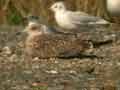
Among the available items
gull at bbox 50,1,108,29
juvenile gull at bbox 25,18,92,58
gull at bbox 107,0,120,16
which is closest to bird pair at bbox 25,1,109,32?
gull at bbox 50,1,108,29

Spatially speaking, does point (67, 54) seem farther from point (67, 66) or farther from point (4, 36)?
point (4, 36)

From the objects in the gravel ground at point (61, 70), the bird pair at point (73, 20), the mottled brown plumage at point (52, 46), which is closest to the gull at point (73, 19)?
the bird pair at point (73, 20)

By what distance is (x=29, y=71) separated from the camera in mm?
8781

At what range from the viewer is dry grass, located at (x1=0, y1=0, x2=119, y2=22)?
44.5 feet

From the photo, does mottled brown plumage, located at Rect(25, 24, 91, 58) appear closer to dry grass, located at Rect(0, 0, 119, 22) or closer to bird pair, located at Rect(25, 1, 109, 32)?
bird pair, located at Rect(25, 1, 109, 32)

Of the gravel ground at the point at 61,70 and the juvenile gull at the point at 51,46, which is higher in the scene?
the juvenile gull at the point at 51,46

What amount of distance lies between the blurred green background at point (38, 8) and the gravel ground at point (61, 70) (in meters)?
2.61

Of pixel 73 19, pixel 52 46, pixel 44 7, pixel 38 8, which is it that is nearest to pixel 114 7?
pixel 73 19

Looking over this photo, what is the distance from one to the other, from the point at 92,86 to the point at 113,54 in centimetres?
208

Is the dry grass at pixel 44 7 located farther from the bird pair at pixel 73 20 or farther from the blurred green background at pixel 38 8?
the bird pair at pixel 73 20

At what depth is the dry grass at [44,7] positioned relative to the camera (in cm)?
1358

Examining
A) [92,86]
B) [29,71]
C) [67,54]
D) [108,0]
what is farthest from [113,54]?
[108,0]

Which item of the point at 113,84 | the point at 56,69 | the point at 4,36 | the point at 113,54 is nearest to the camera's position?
the point at 113,84

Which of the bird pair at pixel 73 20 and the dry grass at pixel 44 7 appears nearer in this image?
the bird pair at pixel 73 20
